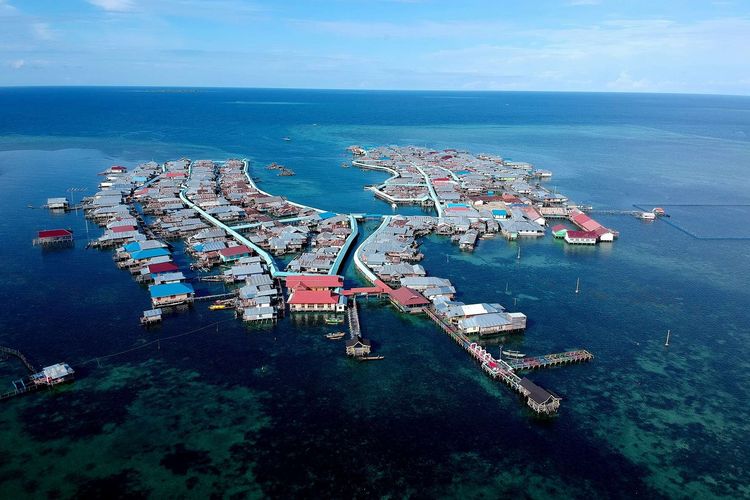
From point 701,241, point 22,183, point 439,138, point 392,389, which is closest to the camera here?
point 392,389

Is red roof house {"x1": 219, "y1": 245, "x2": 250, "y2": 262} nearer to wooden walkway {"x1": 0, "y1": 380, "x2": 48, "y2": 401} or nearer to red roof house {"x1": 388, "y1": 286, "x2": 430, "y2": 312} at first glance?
red roof house {"x1": 388, "y1": 286, "x2": 430, "y2": 312}

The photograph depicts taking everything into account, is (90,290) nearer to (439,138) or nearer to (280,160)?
(280,160)

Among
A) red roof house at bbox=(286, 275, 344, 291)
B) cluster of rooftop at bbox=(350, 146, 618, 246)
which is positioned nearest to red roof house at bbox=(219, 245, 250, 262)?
red roof house at bbox=(286, 275, 344, 291)

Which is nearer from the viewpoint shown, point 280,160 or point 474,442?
point 474,442

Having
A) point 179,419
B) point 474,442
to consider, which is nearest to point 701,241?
point 474,442

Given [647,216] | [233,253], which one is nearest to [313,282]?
[233,253]

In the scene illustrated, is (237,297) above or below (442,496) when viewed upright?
above

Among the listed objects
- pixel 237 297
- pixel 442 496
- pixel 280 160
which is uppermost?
pixel 280 160
